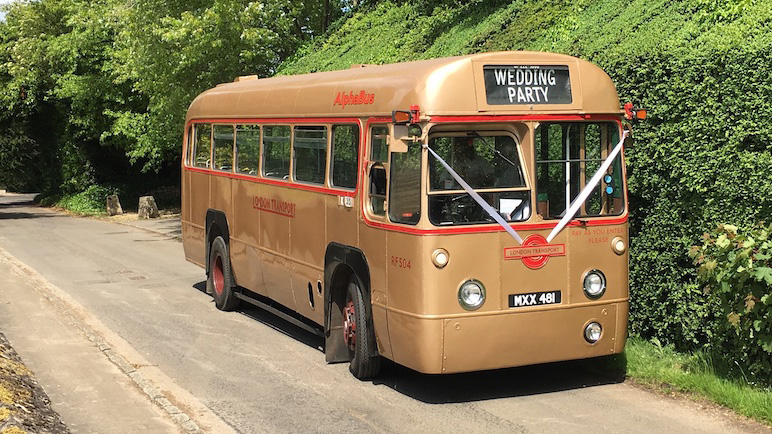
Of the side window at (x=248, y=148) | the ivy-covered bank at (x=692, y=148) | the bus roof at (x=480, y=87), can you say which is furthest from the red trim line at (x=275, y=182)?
the ivy-covered bank at (x=692, y=148)

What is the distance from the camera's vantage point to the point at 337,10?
34375 mm

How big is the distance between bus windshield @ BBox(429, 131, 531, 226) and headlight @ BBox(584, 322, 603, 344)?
123 cm

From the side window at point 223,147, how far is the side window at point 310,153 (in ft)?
9.56

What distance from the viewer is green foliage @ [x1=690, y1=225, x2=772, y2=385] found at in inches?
363

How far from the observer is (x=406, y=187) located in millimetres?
10094

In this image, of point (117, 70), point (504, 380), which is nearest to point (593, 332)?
point (504, 380)

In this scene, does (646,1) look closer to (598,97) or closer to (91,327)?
(598,97)

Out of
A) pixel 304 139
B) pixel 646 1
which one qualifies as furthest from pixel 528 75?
pixel 646 1

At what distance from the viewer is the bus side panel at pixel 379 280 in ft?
34.3

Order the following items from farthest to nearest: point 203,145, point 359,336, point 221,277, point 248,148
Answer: point 203,145 < point 221,277 < point 248,148 < point 359,336

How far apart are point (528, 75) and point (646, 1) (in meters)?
6.59

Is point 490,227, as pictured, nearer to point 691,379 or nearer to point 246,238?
point 691,379

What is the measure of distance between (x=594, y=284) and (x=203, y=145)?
Result: 8767mm

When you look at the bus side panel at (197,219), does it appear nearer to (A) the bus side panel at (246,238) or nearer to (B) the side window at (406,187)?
(A) the bus side panel at (246,238)
